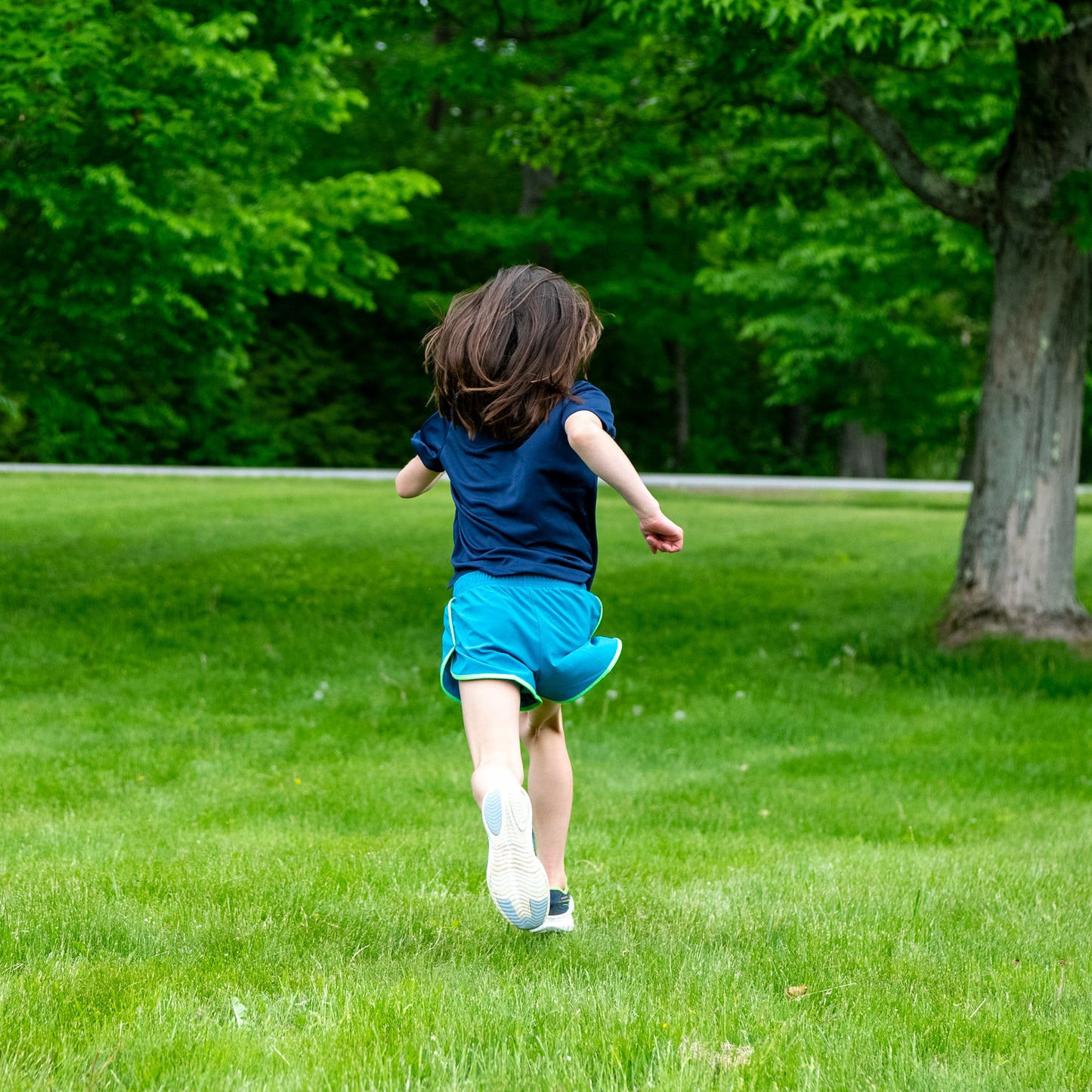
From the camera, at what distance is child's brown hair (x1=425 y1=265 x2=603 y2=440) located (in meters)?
3.44

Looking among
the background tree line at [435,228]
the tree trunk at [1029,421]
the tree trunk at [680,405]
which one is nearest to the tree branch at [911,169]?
the tree trunk at [1029,421]

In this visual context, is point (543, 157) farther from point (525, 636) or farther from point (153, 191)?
point (525, 636)

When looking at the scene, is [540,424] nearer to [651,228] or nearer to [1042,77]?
[1042,77]

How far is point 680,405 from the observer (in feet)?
114

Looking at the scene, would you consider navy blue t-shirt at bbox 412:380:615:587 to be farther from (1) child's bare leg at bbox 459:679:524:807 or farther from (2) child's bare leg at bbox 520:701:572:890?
(2) child's bare leg at bbox 520:701:572:890

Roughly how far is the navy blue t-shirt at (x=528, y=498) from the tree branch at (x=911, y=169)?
23.3ft

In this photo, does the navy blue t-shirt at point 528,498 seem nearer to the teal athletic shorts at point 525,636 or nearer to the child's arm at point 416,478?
the teal athletic shorts at point 525,636

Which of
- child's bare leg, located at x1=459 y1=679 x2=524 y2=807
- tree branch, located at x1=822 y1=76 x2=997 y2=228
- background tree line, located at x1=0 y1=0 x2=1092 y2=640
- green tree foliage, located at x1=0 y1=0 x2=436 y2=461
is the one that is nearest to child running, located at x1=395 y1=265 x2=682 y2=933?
child's bare leg, located at x1=459 y1=679 x2=524 y2=807

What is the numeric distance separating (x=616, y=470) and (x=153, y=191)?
791 cm

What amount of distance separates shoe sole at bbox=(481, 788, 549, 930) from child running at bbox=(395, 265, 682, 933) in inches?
1.7

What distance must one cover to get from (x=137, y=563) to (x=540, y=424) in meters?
10.3

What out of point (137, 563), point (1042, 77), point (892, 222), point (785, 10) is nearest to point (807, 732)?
point (785, 10)

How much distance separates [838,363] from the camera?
2808 cm

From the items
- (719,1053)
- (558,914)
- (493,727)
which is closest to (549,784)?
(558,914)
